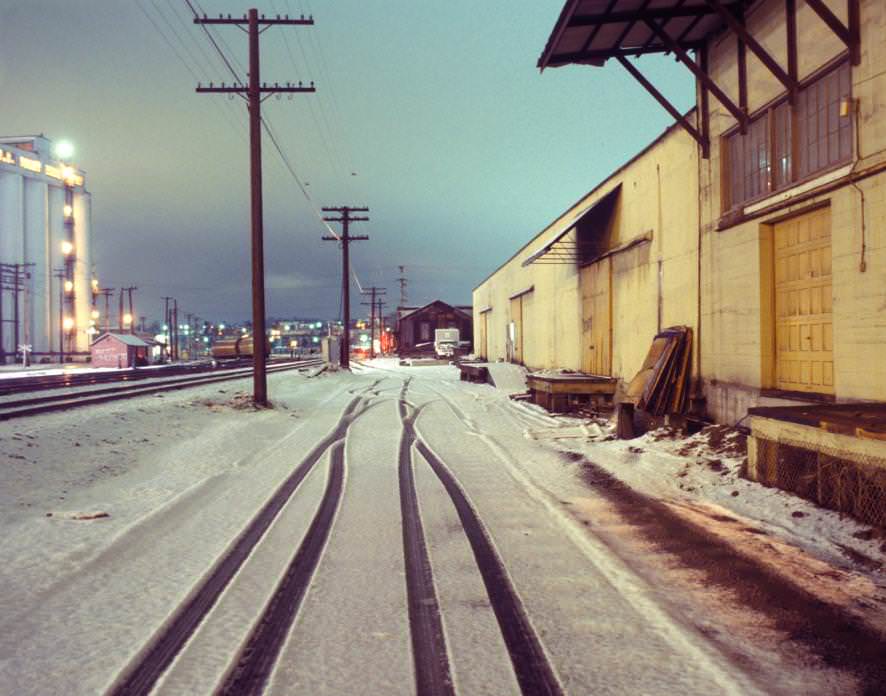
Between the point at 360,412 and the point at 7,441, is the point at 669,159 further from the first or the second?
the point at 7,441

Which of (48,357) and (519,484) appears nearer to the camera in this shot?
(519,484)

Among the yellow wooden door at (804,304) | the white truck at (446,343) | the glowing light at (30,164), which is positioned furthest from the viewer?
the glowing light at (30,164)

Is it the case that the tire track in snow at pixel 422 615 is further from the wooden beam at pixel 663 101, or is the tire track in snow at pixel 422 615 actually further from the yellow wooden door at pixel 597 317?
the yellow wooden door at pixel 597 317

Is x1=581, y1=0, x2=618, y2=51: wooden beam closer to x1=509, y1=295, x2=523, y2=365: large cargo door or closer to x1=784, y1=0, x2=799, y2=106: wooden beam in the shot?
x1=784, y1=0, x2=799, y2=106: wooden beam

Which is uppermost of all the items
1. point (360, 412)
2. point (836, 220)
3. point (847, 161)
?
point (847, 161)

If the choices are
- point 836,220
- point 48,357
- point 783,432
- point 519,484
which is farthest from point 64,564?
point 48,357

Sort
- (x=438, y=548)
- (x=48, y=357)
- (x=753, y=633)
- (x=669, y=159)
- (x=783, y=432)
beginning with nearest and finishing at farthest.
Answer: (x=753, y=633), (x=438, y=548), (x=783, y=432), (x=669, y=159), (x=48, y=357)

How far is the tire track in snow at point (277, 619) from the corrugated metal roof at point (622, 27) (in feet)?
27.9

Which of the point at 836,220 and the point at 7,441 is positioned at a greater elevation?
the point at 836,220

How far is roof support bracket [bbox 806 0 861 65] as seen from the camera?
21.9 feet

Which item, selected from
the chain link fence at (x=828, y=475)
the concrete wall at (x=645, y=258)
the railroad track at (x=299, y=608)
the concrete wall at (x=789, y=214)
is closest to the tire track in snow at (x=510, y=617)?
the railroad track at (x=299, y=608)

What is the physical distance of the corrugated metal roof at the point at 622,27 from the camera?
909 centimetres

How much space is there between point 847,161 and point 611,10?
4.45m

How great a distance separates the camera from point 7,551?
482 centimetres
